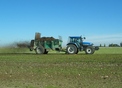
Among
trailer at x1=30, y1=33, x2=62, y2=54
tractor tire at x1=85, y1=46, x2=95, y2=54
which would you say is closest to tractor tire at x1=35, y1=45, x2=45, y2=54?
trailer at x1=30, y1=33, x2=62, y2=54

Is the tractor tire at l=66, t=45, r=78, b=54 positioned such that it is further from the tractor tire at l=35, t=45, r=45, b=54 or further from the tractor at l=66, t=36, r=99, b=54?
the tractor tire at l=35, t=45, r=45, b=54

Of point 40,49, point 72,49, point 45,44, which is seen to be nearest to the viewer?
point 72,49

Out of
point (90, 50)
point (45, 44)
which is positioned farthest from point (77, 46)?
point (45, 44)

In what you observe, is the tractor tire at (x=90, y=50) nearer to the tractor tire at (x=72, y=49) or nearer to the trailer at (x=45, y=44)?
the tractor tire at (x=72, y=49)

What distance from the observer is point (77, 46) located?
39.0 m

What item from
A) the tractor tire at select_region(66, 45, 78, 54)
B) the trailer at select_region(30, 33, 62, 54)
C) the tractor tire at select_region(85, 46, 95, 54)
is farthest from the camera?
the trailer at select_region(30, 33, 62, 54)

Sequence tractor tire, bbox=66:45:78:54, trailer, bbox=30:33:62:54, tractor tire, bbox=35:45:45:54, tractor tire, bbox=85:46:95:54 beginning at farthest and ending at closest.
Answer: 1. trailer, bbox=30:33:62:54
2. tractor tire, bbox=35:45:45:54
3. tractor tire, bbox=85:46:95:54
4. tractor tire, bbox=66:45:78:54

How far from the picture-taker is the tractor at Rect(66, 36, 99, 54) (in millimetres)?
39000

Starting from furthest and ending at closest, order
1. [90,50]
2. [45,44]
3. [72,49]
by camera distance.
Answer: [45,44] < [90,50] < [72,49]

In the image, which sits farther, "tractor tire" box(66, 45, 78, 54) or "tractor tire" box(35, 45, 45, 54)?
"tractor tire" box(35, 45, 45, 54)

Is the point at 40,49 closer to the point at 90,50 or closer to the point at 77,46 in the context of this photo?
the point at 77,46

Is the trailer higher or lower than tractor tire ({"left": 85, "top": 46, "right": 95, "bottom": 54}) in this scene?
higher

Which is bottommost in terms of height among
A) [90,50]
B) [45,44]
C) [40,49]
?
[90,50]

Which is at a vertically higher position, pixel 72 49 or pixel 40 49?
pixel 40 49
